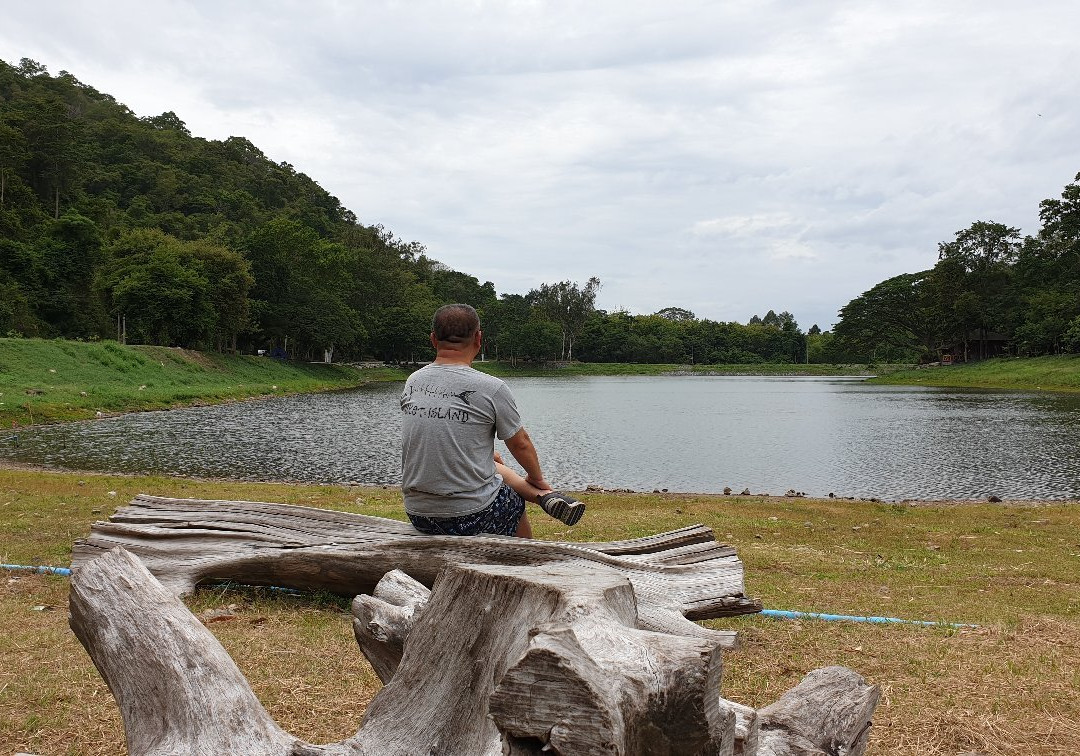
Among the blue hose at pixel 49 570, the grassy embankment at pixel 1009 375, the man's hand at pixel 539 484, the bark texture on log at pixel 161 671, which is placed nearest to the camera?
the bark texture on log at pixel 161 671

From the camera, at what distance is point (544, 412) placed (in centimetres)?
4247

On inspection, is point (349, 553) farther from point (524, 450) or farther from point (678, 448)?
point (678, 448)

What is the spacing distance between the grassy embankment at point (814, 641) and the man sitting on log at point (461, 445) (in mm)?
1124

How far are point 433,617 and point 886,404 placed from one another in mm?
50130

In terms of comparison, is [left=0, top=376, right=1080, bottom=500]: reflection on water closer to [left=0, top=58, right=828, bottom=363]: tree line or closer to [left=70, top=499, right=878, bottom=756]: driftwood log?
[left=70, top=499, right=878, bottom=756]: driftwood log

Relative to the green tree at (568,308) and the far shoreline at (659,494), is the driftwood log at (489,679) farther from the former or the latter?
the green tree at (568,308)

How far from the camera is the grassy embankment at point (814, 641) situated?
4.01 metres

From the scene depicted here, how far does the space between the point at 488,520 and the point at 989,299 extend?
9344 cm

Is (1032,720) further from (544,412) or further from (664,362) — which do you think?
(664,362)

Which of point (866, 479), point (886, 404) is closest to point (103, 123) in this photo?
point (886, 404)

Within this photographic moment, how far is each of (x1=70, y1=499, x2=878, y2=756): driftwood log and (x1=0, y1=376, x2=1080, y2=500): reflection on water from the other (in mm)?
16054

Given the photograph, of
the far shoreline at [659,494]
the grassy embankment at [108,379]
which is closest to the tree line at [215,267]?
the grassy embankment at [108,379]

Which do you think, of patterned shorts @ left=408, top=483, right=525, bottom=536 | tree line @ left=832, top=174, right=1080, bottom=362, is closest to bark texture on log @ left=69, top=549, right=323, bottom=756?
patterned shorts @ left=408, top=483, right=525, bottom=536

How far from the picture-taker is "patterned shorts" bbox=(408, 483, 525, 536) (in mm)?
5129
